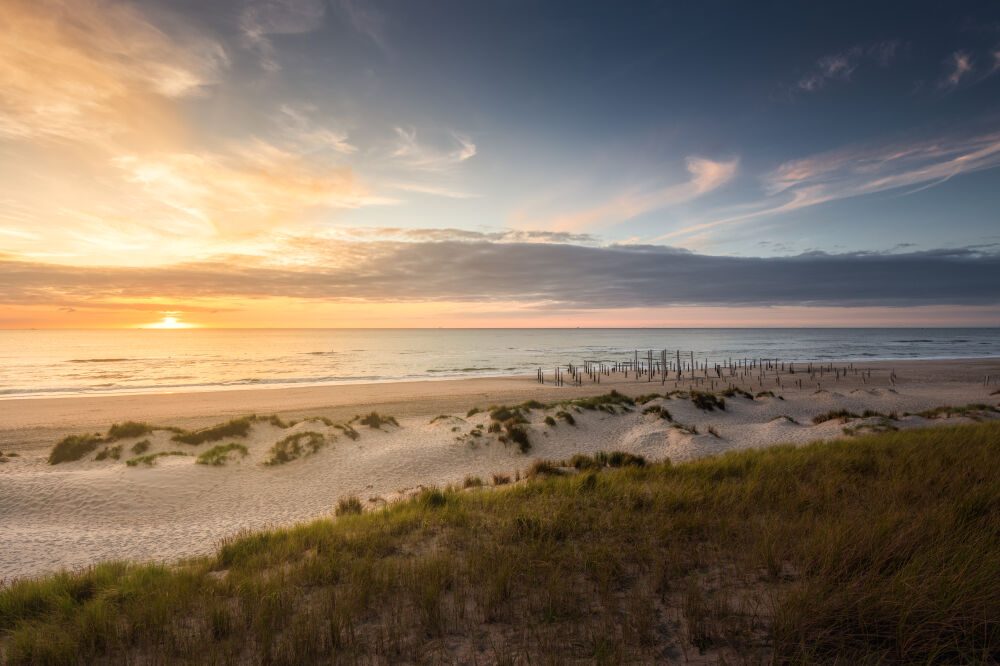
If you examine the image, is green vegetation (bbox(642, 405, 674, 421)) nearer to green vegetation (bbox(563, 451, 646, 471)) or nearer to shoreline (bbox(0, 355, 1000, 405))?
green vegetation (bbox(563, 451, 646, 471))

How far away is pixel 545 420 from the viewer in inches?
834

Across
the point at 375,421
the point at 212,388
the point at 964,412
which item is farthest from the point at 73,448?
the point at 964,412

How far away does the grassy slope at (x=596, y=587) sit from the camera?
11.7 feet

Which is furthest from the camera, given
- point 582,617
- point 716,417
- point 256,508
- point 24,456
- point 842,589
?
point 716,417

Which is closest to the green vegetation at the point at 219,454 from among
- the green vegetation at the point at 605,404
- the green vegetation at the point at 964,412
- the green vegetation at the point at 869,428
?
the green vegetation at the point at 605,404

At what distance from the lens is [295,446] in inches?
691

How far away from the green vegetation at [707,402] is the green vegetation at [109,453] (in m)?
27.0

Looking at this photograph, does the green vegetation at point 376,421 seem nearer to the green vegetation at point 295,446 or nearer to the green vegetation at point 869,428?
the green vegetation at point 295,446

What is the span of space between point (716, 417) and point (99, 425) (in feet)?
117

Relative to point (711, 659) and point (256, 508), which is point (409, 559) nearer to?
point (711, 659)

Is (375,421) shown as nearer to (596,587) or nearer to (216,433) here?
(216,433)

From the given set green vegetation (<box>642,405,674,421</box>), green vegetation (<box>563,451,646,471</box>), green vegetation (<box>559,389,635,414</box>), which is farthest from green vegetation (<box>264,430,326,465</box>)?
green vegetation (<box>642,405,674,421</box>)

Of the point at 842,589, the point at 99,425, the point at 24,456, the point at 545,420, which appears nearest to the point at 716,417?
the point at 545,420

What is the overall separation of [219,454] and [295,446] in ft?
8.46
